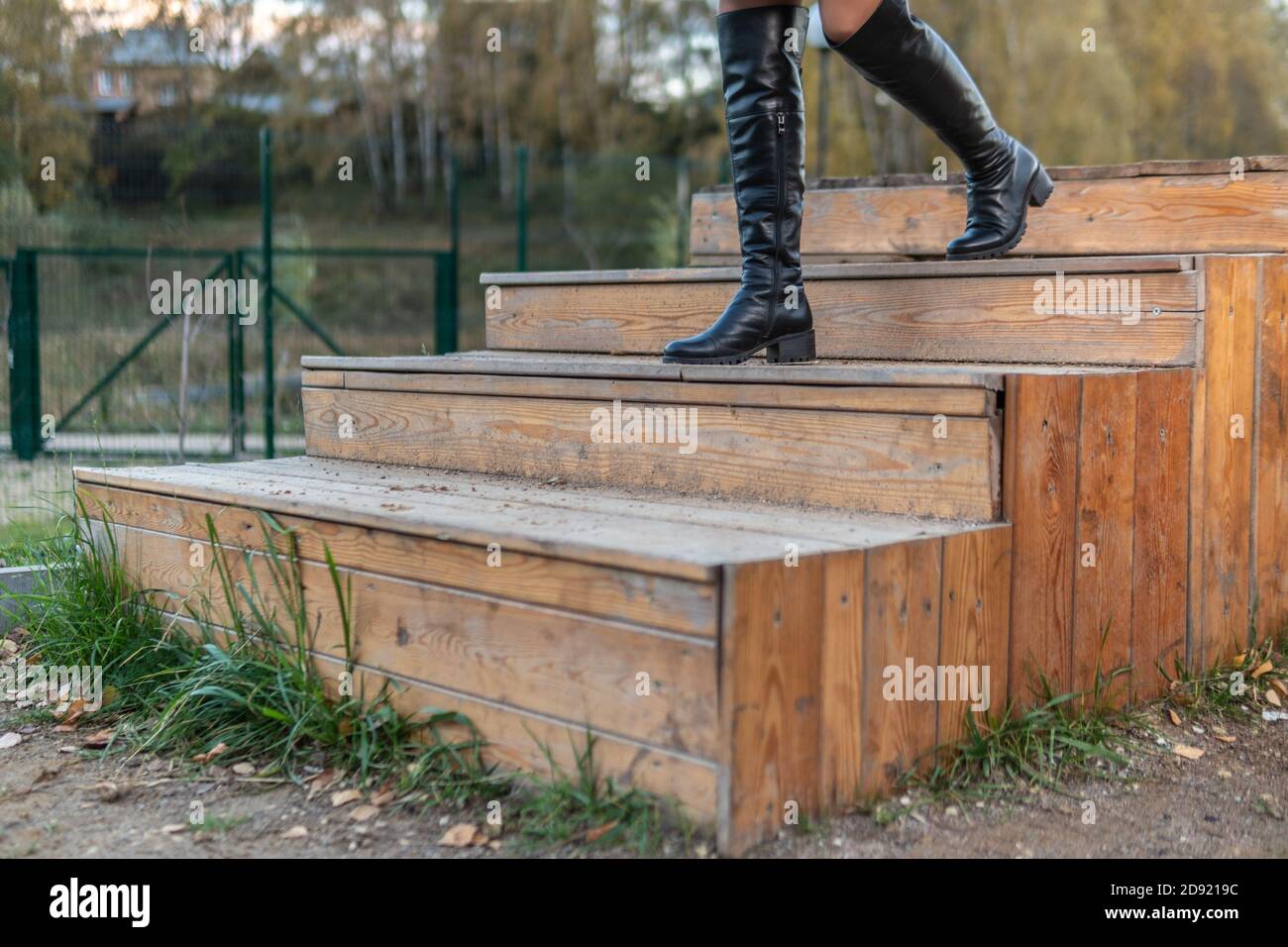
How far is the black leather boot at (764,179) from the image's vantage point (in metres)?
2.79

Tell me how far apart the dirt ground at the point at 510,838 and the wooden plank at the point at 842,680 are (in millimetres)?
62

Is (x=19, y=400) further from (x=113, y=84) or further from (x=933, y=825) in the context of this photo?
(x=113, y=84)

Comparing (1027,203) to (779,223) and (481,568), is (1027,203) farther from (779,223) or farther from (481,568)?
(481,568)

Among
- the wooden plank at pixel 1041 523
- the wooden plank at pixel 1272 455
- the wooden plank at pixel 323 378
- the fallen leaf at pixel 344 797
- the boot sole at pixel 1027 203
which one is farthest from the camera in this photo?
the wooden plank at pixel 323 378

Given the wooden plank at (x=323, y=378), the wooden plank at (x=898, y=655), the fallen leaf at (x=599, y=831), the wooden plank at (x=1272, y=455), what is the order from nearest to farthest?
the fallen leaf at (x=599, y=831)
the wooden plank at (x=898, y=655)
the wooden plank at (x=1272, y=455)
the wooden plank at (x=323, y=378)

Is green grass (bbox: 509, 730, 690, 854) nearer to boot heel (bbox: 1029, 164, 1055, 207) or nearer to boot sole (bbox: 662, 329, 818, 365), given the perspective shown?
boot sole (bbox: 662, 329, 818, 365)

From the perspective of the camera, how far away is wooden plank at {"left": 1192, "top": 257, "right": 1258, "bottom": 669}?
283 cm

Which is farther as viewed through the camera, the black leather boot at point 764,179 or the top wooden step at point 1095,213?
the top wooden step at point 1095,213

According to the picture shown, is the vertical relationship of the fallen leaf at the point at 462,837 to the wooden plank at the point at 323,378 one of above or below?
below

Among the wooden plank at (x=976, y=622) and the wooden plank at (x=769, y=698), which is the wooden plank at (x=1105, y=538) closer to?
Result: the wooden plank at (x=976, y=622)

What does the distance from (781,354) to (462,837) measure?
1332 mm

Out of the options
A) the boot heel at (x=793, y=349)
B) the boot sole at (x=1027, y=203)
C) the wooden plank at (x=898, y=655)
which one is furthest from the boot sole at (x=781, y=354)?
the wooden plank at (x=898, y=655)

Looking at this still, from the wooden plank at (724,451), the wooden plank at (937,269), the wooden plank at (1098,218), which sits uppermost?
the wooden plank at (1098,218)

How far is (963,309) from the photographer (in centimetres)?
296
